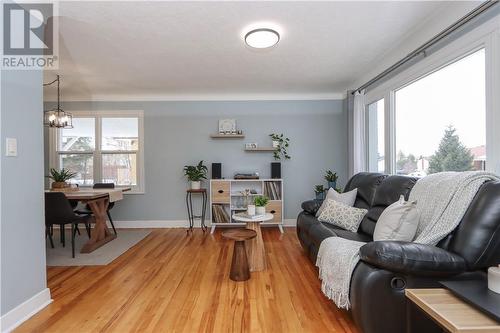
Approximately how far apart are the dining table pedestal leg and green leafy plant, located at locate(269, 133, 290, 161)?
9.14 feet

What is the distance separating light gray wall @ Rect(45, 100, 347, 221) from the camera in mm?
4516

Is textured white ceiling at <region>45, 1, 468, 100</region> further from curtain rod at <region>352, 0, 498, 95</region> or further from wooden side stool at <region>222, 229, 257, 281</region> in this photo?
wooden side stool at <region>222, 229, 257, 281</region>

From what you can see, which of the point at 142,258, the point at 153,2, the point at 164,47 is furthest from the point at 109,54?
the point at 142,258

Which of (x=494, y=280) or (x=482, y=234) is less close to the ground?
(x=482, y=234)

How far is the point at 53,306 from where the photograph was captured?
1.96 m

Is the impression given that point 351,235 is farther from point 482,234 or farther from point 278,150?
point 278,150

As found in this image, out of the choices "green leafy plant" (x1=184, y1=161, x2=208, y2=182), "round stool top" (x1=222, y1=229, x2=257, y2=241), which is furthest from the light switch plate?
"green leafy plant" (x1=184, y1=161, x2=208, y2=182)

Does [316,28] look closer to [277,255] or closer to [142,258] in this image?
[277,255]

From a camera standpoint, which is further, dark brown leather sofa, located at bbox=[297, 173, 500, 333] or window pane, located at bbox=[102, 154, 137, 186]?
window pane, located at bbox=[102, 154, 137, 186]

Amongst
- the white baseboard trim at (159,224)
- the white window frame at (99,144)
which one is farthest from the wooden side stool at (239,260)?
the white window frame at (99,144)

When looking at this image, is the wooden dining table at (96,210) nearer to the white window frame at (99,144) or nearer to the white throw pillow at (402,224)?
the white window frame at (99,144)

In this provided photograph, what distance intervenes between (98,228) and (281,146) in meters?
3.15

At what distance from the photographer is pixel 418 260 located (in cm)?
132

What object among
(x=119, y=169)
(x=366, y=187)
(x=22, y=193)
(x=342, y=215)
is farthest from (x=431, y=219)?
(x=119, y=169)
